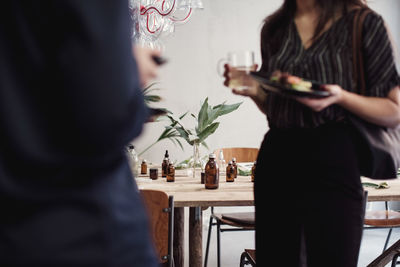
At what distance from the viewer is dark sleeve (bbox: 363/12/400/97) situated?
1155 mm

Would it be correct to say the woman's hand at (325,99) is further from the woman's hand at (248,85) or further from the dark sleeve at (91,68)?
the dark sleeve at (91,68)

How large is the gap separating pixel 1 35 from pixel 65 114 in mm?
114

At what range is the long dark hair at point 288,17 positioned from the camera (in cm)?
123

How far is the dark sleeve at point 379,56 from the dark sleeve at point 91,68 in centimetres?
78

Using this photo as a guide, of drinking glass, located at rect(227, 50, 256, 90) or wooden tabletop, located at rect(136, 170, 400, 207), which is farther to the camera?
wooden tabletop, located at rect(136, 170, 400, 207)

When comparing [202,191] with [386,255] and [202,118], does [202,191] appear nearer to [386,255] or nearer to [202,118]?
[202,118]

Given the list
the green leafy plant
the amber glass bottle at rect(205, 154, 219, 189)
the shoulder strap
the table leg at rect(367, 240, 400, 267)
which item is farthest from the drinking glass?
the table leg at rect(367, 240, 400, 267)

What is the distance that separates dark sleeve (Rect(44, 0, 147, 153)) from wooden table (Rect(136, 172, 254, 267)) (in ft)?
4.89

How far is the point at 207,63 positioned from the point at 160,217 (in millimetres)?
3035

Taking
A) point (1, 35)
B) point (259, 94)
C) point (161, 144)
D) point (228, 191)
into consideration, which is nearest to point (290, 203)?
point (259, 94)

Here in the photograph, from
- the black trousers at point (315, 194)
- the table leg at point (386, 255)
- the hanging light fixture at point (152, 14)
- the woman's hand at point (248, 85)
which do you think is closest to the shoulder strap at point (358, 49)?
the black trousers at point (315, 194)

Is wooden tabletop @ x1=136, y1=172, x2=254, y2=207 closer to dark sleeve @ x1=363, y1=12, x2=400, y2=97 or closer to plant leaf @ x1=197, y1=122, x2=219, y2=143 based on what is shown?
plant leaf @ x1=197, y1=122, x2=219, y2=143

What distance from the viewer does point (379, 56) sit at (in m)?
1.16

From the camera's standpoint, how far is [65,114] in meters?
0.55
